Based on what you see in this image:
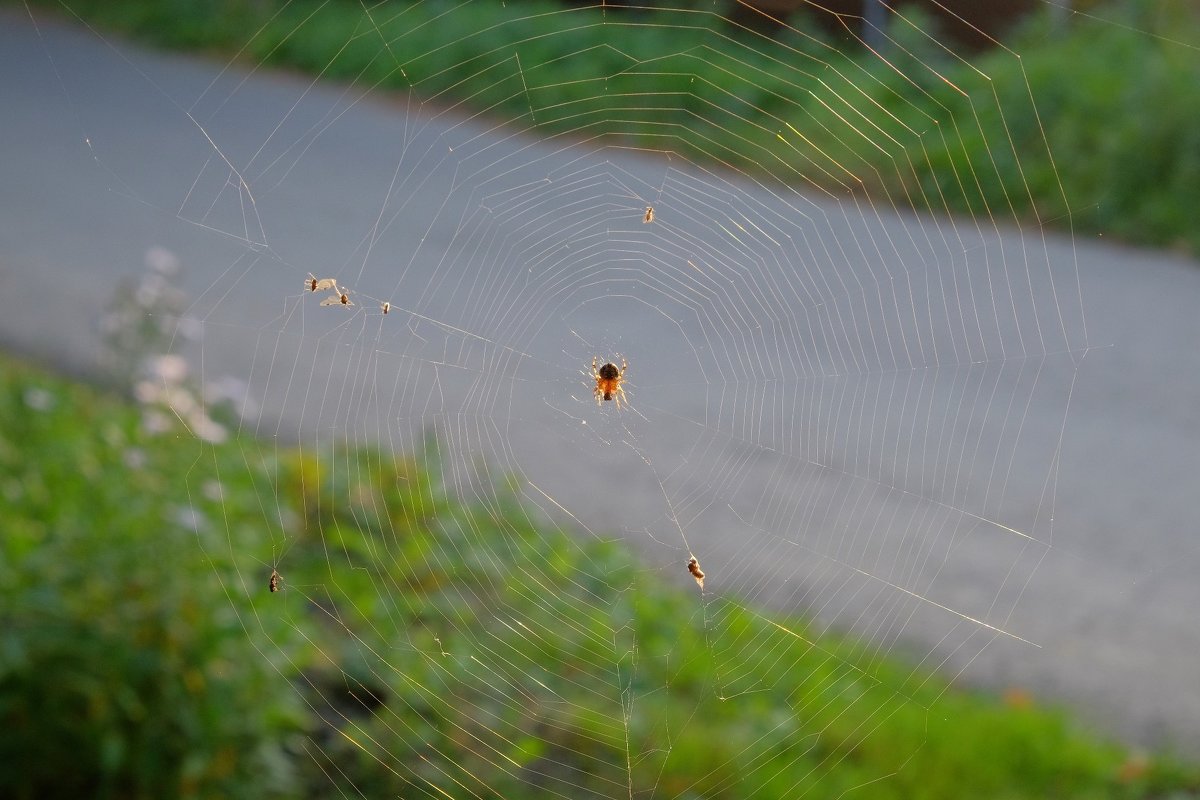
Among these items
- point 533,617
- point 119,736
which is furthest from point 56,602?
point 533,617

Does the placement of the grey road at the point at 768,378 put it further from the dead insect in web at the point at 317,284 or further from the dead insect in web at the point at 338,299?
the dead insect in web at the point at 317,284

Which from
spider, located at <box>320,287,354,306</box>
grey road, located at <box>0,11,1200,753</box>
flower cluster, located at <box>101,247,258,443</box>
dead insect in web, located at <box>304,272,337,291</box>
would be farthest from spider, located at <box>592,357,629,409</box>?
dead insect in web, located at <box>304,272,337,291</box>

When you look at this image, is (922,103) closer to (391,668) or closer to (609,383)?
(609,383)

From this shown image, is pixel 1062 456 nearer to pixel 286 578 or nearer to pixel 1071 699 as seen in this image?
pixel 1071 699

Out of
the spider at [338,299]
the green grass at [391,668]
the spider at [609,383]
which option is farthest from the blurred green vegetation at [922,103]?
the spider at [338,299]

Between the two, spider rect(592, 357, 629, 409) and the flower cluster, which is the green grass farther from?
spider rect(592, 357, 629, 409)

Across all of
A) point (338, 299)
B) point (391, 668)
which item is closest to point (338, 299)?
point (338, 299)
